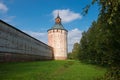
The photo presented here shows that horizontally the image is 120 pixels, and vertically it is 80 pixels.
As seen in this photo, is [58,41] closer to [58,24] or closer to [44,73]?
[58,24]

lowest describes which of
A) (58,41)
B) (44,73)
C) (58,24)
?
(44,73)

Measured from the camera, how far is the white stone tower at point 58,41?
86.4m

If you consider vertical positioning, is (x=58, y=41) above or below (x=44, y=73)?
above

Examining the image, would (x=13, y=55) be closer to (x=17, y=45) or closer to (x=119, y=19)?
(x=17, y=45)

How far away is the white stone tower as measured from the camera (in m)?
86.4

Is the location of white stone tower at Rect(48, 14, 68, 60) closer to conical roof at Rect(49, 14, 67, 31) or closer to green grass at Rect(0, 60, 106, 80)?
conical roof at Rect(49, 14, 67, 31)

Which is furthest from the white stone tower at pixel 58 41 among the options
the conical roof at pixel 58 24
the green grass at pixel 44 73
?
the green grass at pixel 44 73

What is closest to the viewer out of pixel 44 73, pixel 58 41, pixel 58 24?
pixel 44 73

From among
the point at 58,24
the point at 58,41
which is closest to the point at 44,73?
the point at 58,41

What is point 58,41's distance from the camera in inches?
3428

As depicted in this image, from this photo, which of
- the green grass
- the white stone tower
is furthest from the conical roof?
the green grass

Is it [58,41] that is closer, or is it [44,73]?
[44,73]

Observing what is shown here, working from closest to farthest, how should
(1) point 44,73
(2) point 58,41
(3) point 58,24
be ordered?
(1) point 44,73 → (2) point 58,41 → (3) point 58,24

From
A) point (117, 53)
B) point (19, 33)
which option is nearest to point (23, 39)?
point (19, 33)
